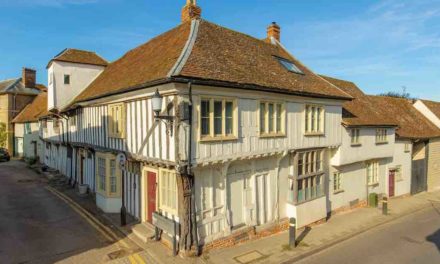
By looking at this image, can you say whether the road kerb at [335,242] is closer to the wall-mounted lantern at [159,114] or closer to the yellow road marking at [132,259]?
the yellow road marking at [132,259]

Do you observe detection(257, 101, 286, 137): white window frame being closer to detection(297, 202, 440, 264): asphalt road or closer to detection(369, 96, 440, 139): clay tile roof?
detection(297, 202, 440, 264): asphalt road

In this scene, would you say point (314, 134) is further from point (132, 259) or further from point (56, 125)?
point (56, 125)

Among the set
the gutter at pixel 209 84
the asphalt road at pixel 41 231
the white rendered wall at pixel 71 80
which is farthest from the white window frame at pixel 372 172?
the white rendered wall at pixel 71 80

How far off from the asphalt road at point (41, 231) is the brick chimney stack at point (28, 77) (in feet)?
85.1

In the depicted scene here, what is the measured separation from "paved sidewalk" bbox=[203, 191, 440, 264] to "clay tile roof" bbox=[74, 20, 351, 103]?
5.63 meters

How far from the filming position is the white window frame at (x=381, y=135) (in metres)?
18.3

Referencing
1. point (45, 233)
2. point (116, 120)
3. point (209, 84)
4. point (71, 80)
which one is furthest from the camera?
point (71, 80)

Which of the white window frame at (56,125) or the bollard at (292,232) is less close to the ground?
the white window frame at (56,125)

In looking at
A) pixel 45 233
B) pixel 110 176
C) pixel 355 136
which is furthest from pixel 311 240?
pixel 45 233

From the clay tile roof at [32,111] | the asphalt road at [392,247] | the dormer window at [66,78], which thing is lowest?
the asphalt road at [392,247]

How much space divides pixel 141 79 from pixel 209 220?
5.41 meters

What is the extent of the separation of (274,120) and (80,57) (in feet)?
48.5

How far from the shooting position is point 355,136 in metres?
16.6

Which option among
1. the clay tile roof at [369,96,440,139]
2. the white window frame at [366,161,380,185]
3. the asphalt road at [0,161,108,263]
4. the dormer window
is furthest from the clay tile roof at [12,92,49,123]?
the clay tile roof at [369,96,440,139]
